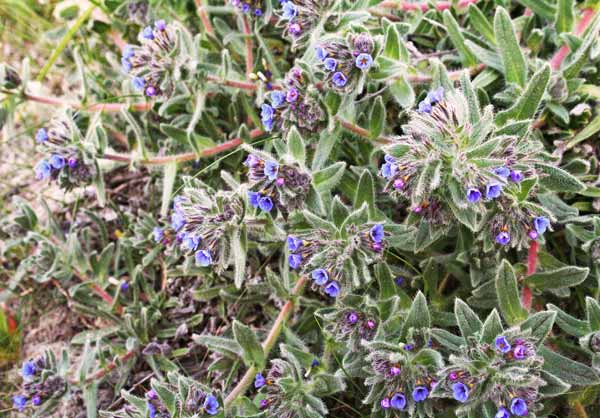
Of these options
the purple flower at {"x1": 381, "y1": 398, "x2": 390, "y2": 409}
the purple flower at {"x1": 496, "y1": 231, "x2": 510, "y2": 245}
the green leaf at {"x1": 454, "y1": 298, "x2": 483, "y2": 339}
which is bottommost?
the purple flower at {"x1": 381, "y1": 398, "x2": 390, "y2": 409}

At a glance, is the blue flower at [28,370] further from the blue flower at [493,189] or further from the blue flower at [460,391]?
the blue flower at [493,189]

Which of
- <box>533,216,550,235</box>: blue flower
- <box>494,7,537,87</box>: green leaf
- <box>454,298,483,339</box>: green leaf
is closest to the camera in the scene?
<box>533,216,550,235</box>: blue flower

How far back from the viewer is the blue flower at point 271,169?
433cm

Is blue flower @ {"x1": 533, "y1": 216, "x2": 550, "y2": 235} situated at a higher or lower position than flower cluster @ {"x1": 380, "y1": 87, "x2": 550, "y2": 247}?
lower

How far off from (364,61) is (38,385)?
12.4ft

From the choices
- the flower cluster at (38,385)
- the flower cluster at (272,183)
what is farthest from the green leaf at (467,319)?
the flower cluster at (38,385)

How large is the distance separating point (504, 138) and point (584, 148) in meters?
1.86

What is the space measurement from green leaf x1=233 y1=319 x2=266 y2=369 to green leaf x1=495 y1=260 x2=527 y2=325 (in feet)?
6.12

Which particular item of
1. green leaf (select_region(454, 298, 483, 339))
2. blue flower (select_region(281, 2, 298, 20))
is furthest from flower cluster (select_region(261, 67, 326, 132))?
green leaf (select_region(454, 298, 483, 339))

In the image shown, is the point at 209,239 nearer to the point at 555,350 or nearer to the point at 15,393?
the point at 555,350

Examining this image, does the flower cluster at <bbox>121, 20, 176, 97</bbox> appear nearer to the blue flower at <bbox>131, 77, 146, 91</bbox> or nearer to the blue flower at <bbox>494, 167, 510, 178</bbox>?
the blue flower at <bbox>131, 77, 146, 91</bbox>

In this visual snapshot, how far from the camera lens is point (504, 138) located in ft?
13.4

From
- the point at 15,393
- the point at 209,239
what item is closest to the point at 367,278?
the point at 209,239

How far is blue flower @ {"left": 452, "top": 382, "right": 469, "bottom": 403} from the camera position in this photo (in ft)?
12.7
